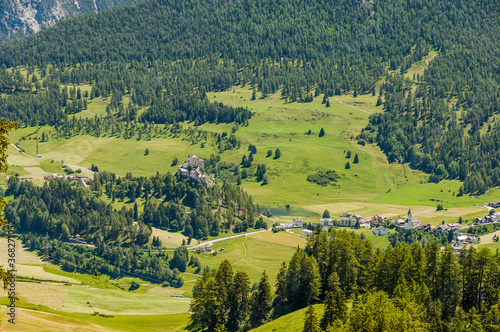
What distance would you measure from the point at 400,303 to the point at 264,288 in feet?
126

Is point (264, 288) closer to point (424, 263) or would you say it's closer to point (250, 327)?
point (250, 327)

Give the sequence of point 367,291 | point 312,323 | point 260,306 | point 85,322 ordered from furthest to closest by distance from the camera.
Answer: point 260,306 < point 367,291 < point 85,322 < point 312,323

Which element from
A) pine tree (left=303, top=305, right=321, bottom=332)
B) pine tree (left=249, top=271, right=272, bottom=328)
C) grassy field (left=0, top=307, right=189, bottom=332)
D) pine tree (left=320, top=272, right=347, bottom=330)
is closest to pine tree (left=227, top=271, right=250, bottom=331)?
pine tree (left=249, top=271, right=272, bottom=328)

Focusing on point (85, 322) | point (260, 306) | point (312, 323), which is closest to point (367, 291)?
point (312, 323)

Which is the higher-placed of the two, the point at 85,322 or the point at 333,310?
the point at 333,310

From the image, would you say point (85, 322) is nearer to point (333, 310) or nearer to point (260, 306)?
point (260, 306)

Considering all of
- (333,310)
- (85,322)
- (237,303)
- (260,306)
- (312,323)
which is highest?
(333,310)

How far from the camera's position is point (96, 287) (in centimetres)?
17100

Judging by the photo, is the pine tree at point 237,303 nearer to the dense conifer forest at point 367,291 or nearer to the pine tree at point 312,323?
the dense conifer forest at point 367,291

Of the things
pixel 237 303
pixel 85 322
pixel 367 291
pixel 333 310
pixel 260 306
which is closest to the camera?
pixel 333 310

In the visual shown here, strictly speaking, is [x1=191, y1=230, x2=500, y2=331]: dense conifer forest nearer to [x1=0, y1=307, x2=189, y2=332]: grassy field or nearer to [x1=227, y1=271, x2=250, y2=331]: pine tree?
[x1=227, y1=271, x2=250, y2=331]: pine tree

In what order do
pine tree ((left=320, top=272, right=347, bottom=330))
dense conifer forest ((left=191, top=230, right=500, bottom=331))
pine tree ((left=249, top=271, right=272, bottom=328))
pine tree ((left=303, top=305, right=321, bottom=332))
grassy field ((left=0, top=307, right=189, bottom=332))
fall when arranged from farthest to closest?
pine tree ((left=249, top=271, right=272, bottom=328)), pine tree ((left=320, top=272, right=347, bottom=330)), pine tree ((left=303, top=305, right=321, bottom=332)), dense conifer forest ((left=191, top=230, right=500, bottom=331)), grassy field ((left=0, top=307, right=189, bottom=332))

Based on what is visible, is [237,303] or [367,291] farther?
[237,303]

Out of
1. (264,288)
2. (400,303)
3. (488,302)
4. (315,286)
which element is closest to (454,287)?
(488,302)
